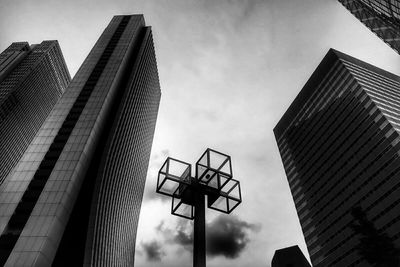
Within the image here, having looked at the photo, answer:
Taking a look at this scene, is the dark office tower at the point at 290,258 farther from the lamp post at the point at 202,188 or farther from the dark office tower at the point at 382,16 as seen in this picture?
the lamp post at the point at 202,188

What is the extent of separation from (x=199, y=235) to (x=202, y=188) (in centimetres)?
141

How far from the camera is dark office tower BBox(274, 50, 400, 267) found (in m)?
83.9

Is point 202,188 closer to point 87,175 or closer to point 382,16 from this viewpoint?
point 382,16

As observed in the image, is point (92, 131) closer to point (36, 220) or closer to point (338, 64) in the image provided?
point (36, 220)

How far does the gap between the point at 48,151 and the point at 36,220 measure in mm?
18385

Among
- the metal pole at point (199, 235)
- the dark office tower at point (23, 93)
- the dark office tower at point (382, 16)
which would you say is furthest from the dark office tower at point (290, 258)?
the dark office tower at point (23, 93)

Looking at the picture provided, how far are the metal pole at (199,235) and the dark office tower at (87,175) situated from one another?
49.8m

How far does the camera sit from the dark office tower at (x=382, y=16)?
38206 mm

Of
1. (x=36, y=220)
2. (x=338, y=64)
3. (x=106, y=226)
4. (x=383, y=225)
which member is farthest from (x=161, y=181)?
(x=338, y=64)

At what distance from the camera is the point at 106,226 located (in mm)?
69500

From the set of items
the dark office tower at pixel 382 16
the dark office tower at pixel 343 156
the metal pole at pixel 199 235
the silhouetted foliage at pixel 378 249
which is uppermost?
the dark office tower at pixel 343 156

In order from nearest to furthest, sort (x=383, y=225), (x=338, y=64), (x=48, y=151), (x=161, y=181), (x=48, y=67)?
1. (x=161, y=181)
2. (x=48, y=151)
3. (x=383, y=225)
4. (x=338, y=64)
5. (x=48, y=67)

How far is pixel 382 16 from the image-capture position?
42.5m

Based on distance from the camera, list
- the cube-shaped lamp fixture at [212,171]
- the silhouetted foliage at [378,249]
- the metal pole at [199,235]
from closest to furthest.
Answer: the metal pole at [199,235] < the cube-shaped lamp fixture at [212,171] < the silhouetted foliage at [378,249]
